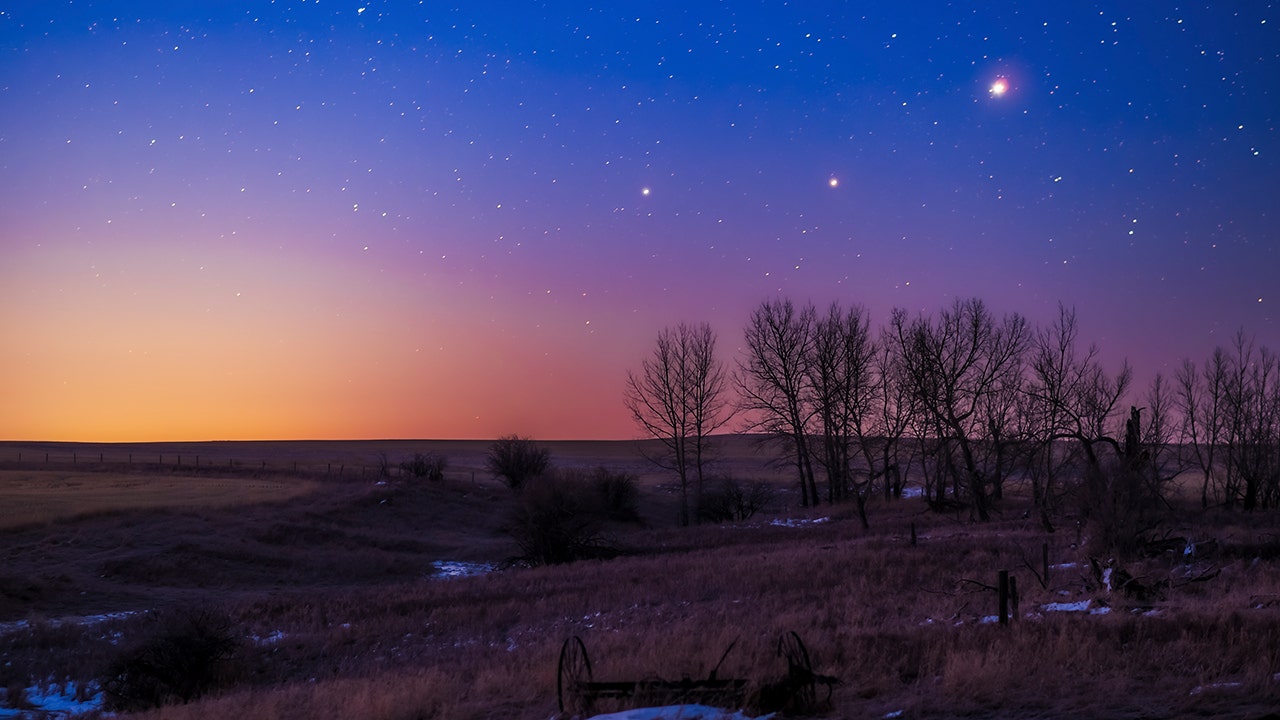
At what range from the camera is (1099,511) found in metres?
19.8

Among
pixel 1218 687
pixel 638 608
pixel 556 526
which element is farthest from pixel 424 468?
pixel 1218 687

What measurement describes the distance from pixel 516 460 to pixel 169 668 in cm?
4438

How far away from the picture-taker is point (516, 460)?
60.5m

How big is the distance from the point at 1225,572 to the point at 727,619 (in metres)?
9.55

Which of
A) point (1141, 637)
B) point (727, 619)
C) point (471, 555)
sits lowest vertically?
point (471, 555)

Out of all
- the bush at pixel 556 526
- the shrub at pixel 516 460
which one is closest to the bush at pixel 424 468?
the shrub at pixel 516 460

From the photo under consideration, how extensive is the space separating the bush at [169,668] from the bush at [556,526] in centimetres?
1941

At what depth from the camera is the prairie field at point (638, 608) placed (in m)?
8.95

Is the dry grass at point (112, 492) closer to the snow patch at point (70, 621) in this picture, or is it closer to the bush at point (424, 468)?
the bush at point (424, 468)

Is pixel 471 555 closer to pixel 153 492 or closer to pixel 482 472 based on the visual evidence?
pixel 153 492

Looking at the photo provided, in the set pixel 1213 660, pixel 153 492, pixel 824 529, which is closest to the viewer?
pixel 1213 660

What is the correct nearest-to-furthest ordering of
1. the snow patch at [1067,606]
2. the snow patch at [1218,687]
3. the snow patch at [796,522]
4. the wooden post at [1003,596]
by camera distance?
the snow patch at [1218,687] < the wooden post at [1003,596] < the snow patch at [1067,606] < the snow patch at [796,522]

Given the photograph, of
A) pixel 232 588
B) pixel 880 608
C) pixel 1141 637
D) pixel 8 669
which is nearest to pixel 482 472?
pixel 232 588

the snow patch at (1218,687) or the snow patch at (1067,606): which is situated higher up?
the snow patch at (1218,687)
